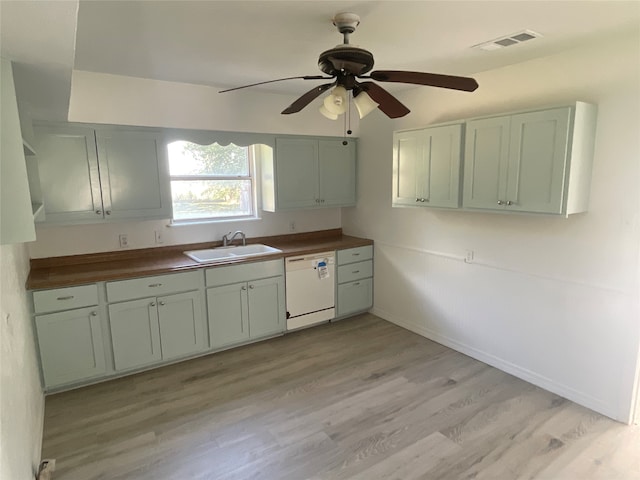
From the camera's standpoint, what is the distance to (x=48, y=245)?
3.17 meters

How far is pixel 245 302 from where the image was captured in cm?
363

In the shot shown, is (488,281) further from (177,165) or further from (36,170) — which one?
(36,170)

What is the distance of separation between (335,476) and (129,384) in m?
1.90

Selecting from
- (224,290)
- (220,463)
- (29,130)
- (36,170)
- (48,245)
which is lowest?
(220,463)

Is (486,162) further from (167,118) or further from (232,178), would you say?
(167,118)

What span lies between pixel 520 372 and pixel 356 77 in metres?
2.67

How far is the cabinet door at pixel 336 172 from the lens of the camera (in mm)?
4277

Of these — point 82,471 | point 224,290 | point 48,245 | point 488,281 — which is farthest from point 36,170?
point 488,281

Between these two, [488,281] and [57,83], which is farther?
[488,281]

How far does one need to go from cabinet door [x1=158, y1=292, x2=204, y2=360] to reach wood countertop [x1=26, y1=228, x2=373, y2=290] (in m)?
0.27

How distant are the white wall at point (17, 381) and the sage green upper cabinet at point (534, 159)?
3037 millimetres

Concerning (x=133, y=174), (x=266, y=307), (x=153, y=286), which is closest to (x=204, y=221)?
(x=133, y=174)

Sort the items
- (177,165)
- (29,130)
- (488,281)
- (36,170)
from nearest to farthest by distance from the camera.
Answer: (29,130)
(36,170)
(488,281)
(177,165)

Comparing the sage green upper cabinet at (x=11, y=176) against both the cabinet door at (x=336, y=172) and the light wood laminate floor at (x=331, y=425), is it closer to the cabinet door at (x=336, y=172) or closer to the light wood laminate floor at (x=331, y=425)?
the light wood laminate floor at (x=331, y=425)
